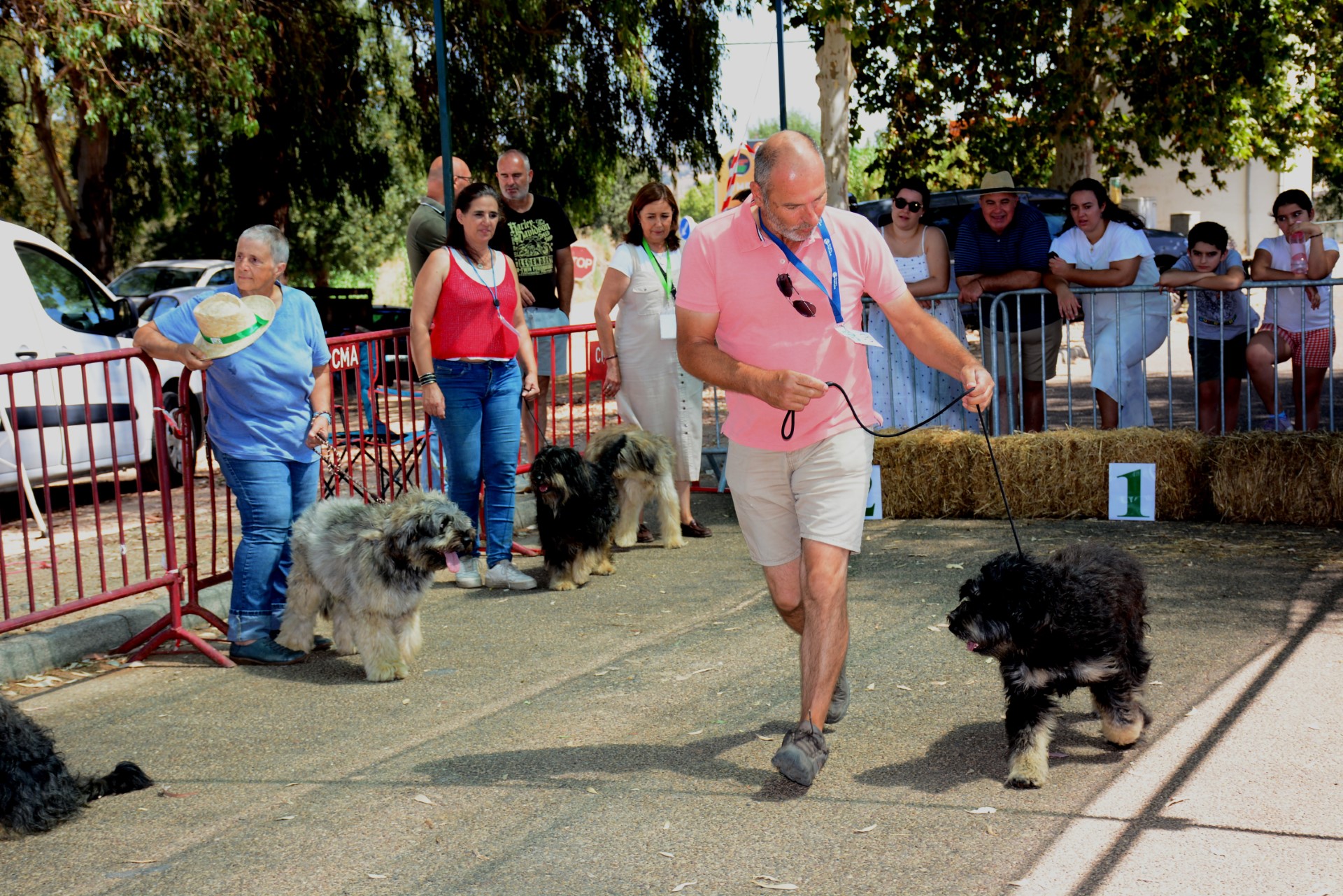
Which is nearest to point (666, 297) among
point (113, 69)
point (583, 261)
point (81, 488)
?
point (81, 488)

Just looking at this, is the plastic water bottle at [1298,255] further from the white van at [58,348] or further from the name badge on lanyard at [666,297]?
the white van at [58,348]

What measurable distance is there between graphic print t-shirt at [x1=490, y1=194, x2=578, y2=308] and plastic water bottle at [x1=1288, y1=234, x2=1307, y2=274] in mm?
5005

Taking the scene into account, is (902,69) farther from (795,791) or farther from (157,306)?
(795,791)

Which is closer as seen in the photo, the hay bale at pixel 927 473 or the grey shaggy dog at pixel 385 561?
the grey shaggy dog at pixel 385 561

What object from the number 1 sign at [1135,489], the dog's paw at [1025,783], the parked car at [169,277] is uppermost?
the parked car at [169,277]

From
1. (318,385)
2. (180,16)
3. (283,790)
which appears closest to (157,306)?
(180,16)

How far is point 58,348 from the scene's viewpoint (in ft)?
33.5

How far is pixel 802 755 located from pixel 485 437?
12.2ft

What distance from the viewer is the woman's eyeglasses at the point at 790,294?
4.56 metres

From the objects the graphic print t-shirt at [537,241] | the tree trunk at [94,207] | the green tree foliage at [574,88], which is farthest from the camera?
the tree trunk at [94,207]

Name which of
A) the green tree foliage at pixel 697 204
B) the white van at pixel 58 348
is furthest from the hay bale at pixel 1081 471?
the green tree foliage at pixel 697 204

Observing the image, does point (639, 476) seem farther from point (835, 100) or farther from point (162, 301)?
point (162, 301)

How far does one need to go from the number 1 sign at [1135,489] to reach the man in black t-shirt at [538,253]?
3808mm

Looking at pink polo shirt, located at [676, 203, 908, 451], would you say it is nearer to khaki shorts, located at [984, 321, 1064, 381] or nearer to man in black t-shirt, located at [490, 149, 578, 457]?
man in black t-shirt, located at [490, 149, 578, 457]
